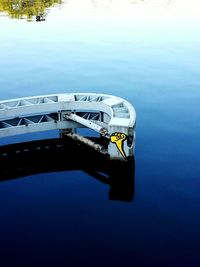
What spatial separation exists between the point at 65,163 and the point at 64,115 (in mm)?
4637

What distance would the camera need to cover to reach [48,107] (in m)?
32.5

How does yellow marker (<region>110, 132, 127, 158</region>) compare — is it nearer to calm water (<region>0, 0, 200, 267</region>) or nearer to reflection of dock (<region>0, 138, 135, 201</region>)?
reflection of dock (<region>0, 138, 135, 201</region>)

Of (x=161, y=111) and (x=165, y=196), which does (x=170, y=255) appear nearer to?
(x=165, y=196)

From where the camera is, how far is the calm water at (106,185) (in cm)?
2117

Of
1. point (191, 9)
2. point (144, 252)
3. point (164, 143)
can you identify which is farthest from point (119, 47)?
point (144, 252)


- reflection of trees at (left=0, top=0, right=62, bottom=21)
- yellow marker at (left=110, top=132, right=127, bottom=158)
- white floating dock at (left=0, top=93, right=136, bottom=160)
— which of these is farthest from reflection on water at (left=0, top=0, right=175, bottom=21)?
yellow marker at (left=110, top=132, right=127, bottom=158)

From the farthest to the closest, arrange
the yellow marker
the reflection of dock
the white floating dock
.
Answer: the white floating dock → the reflection of dock → the yellow marker

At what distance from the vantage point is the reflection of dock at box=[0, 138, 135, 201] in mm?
28603

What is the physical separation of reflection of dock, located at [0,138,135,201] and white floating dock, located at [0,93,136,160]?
1039 mm

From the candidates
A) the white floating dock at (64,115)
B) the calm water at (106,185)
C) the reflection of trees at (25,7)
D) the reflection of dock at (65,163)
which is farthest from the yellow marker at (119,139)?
the reflection of trees at (25,7)

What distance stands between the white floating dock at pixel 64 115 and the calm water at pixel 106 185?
2.55 meters

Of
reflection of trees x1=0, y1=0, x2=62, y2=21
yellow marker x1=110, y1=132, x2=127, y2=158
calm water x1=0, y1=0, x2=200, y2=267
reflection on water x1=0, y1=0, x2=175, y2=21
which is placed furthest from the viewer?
reflection on water x1=0, y1=0, x2=175, y2=21

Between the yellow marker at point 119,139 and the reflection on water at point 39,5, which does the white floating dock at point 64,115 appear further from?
the reflection on water at point 39,5

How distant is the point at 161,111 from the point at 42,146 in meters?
14.5
